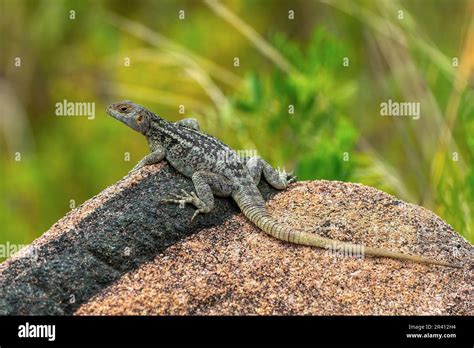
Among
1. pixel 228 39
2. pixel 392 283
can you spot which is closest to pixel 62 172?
pixel 228 39

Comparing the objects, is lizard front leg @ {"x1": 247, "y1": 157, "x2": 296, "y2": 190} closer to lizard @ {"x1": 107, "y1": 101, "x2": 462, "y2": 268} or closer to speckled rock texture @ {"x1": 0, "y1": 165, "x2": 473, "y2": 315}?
lizard @ {"x1": 107, "y1": 101, "x2": 462, "y2": 268}

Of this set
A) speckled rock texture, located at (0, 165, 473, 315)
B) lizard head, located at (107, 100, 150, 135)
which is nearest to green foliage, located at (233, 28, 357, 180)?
lizard head, located at (107, 100, 150, 135)

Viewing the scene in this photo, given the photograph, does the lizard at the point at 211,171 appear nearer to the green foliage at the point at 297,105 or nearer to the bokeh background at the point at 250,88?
the bokeh background at the point at 250,88

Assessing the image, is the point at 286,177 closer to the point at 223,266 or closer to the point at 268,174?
the point at 268,174

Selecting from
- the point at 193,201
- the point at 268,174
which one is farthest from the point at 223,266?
the point at 268,174

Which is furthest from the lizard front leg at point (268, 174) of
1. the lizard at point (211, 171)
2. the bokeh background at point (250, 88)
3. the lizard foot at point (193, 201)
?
the bokeh background at point (250, 88)
